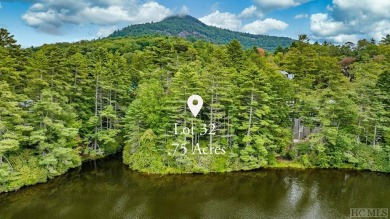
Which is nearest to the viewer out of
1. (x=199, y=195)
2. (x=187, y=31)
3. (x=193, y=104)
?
(x=199, y=195)

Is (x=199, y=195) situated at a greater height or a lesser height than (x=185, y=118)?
lesser

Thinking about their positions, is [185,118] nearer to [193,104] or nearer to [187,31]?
[193,104]

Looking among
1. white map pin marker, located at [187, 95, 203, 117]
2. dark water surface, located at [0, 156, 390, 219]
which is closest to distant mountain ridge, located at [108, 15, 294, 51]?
white map pin marker, located at [187, 95, 203, 117]

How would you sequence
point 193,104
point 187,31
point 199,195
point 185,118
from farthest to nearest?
point 187,31 < point 193,104 < point 185,118 < point 199,195

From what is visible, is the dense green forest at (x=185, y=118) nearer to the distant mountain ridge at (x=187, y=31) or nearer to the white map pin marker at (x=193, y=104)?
the white map pin marker at (x=193, y=104)

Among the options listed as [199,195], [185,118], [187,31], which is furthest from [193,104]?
[187,31]

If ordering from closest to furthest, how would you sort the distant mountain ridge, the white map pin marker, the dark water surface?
1. the dark water surface
2. the white map pin marker
3. the distant mountain ridge

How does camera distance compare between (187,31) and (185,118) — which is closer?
(185,118)

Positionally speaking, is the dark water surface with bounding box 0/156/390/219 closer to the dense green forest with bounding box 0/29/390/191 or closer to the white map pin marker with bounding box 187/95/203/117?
the dense green forest with bounding box 0/29/390/191
